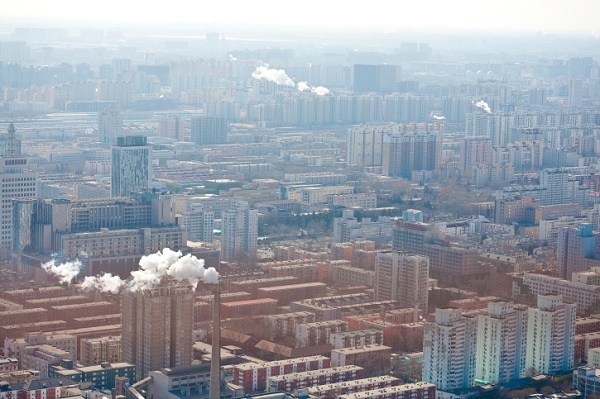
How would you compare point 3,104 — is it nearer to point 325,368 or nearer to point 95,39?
point 95,39

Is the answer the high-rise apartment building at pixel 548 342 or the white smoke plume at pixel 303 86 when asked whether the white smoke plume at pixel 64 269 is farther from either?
Result: the white smoke plume at pixel 303 86

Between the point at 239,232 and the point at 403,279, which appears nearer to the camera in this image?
the point at 403,279

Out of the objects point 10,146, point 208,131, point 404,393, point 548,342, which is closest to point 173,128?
point 208,131

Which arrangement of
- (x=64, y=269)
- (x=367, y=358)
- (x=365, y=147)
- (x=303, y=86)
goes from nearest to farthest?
(x=367, y=358)
(x=64, y=269)
(x=365, y=147)
(x=303, y=86)

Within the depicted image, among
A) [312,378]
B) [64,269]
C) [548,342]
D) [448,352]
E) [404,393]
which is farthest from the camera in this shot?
[64,269]

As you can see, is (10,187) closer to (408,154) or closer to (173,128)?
(408,154)

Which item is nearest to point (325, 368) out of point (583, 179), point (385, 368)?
point (385, 368)
